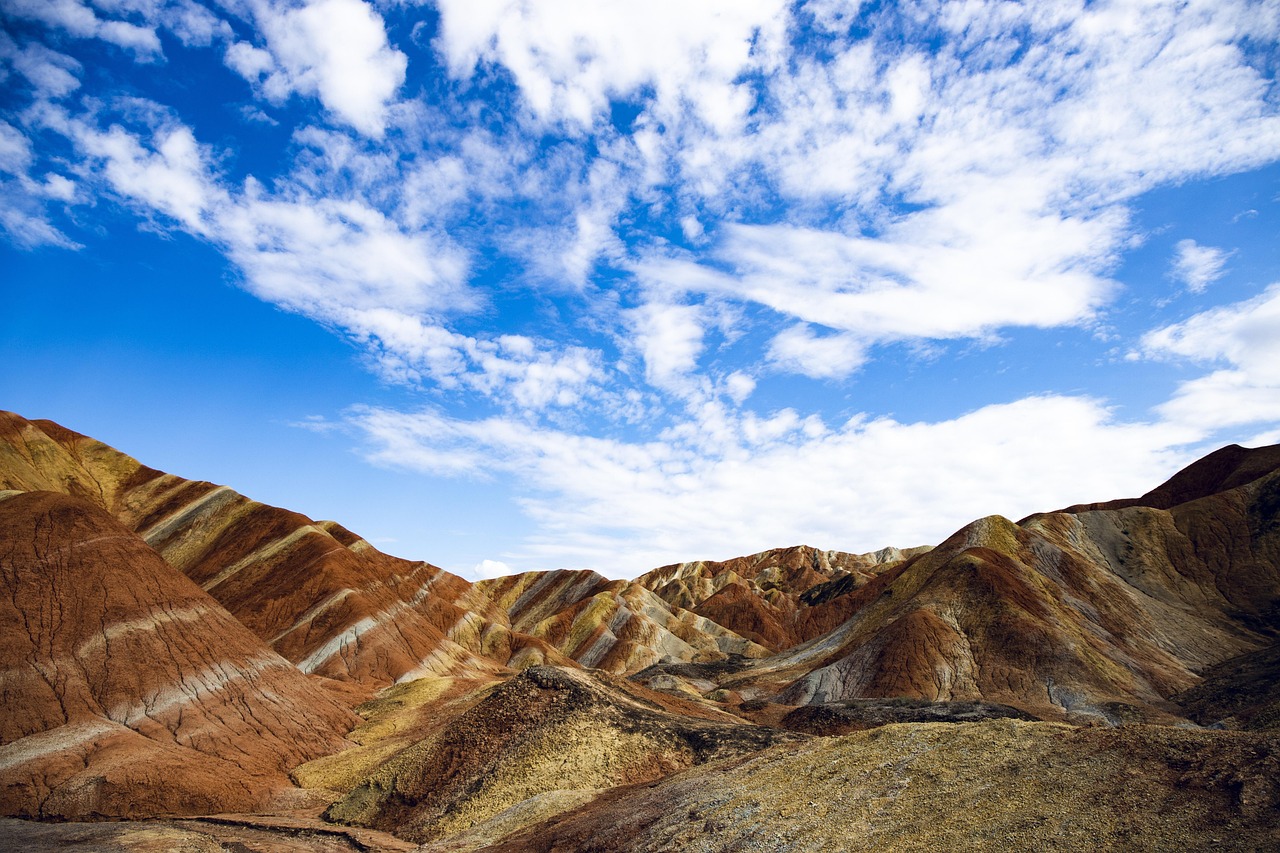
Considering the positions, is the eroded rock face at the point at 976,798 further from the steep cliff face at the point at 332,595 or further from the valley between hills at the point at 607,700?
the steep cliff face at the point at 332,595

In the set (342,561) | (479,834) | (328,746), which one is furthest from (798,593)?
(479,834)

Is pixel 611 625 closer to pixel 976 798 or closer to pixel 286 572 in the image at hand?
pixel 286 572

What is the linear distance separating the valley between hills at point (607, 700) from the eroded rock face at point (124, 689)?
16 cm

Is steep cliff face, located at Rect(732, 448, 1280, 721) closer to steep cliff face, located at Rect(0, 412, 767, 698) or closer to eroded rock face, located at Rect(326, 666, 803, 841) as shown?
eroded rock face, located at Rect(326, 666, 803, 841)

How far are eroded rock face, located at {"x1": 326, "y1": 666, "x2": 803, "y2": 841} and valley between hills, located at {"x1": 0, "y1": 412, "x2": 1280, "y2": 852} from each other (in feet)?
0.50

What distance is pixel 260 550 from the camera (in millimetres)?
88250

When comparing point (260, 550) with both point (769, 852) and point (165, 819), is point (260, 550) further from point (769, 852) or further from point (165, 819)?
point (769, 852)

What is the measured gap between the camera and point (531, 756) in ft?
93.3

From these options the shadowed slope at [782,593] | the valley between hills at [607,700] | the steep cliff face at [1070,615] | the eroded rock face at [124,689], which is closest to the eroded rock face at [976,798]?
the valley between hills at [607,700]

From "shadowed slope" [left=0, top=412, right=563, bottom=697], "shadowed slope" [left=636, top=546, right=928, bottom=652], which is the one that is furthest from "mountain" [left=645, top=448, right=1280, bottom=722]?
"shadowed slope" [left=0, top=412, right=563, bottom=697]

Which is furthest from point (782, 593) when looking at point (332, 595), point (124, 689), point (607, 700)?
point (124, 689)

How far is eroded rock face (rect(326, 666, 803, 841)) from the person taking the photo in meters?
26.2

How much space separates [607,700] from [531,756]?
5955 millimetres

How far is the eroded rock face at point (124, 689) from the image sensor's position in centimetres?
2844
